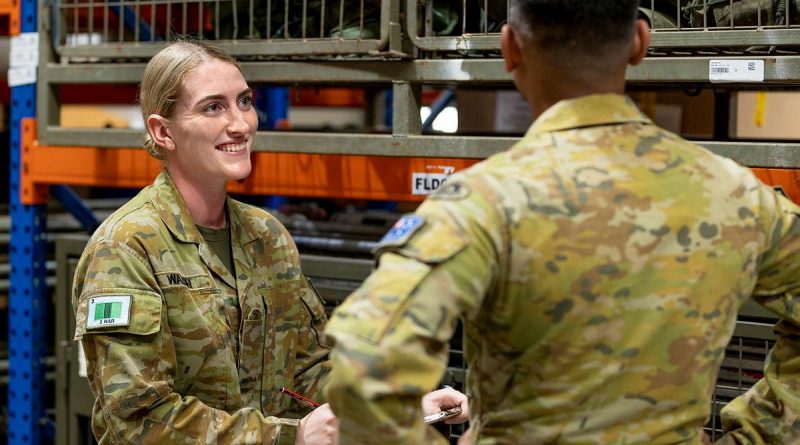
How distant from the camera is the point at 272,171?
2889 millimetres

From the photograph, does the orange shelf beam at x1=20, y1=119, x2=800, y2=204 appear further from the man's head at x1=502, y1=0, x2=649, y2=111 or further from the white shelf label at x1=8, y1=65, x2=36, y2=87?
the man's head at x1=502, y1=0, x2=649, y2=111

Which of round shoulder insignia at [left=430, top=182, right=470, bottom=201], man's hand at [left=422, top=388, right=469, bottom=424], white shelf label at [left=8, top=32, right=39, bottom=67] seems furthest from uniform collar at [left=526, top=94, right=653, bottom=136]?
white shelf label at [left=8, top=32, right=39, bottom=67]

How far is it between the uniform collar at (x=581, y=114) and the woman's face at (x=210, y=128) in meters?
0.90

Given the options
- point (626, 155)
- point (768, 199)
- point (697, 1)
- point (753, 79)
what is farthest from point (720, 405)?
point (626, 155)

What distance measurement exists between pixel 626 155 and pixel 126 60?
7.02ft

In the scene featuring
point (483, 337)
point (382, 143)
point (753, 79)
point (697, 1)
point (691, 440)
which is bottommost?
point (691, 440)

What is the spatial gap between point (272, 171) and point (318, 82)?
0.93 ft

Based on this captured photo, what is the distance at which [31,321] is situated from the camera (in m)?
3.23

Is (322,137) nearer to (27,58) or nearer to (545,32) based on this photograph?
(27,58)

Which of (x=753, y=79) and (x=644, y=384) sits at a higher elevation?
(x=753, y=79)

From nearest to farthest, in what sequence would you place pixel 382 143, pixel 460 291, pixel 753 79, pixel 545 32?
1. pixel 460 291
2. pixel 545 32
3. pixel 753 79
4. pixel 382 143

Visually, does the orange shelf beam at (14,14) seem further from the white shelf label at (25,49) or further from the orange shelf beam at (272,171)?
the orange shelf beam at (272,171)

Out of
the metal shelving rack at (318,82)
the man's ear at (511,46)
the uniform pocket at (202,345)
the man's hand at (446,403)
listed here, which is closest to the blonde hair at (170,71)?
the uniform pocket at (202,345)

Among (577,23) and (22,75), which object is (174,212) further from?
(22,75)
